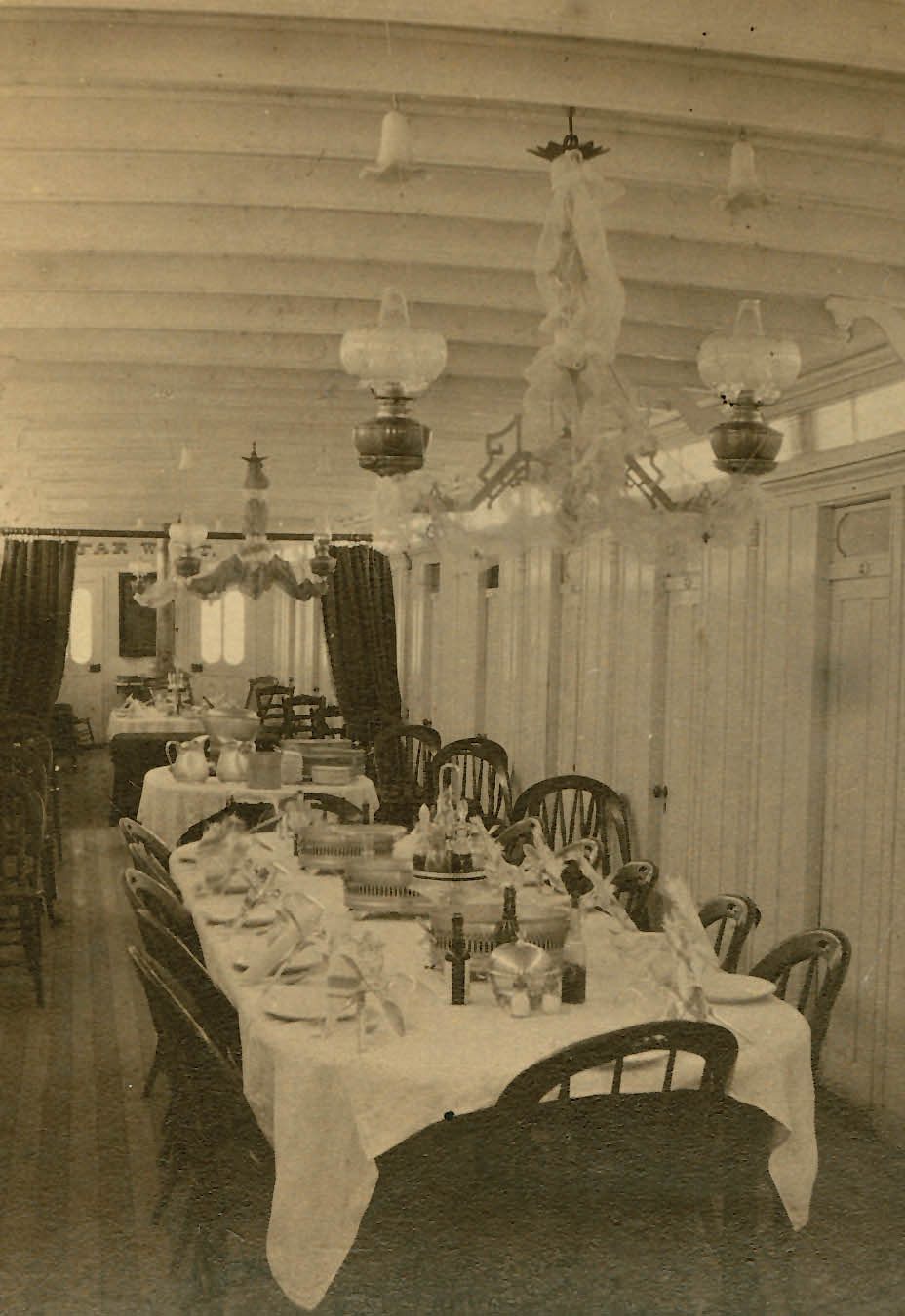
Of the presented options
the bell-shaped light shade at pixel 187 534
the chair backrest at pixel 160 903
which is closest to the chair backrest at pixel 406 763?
the bell-shaped light shade at pixel 187 534

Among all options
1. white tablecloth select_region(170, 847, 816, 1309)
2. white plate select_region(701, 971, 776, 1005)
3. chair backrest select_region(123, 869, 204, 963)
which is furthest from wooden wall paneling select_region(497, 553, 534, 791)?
white tablecloth select_region(170, 847, 816, 1309)

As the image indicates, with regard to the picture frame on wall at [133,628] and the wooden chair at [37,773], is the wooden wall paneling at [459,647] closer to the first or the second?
the wooden chair at [37,773]

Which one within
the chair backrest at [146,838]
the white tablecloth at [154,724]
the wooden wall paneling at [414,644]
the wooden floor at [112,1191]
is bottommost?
the wooden floor at [112,1191]

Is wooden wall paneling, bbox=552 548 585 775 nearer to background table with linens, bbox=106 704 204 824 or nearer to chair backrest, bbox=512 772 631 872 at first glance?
chair backrest, bbox=512 772 631 872

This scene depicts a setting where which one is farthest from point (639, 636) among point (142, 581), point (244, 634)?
point (244, 634)

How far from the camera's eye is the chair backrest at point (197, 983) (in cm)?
357

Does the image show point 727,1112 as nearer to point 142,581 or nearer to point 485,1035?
point 485,1035

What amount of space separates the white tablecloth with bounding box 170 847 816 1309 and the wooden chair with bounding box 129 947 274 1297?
77 millimetres

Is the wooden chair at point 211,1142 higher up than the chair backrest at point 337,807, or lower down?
lower down

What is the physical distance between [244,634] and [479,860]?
1514 centimetres

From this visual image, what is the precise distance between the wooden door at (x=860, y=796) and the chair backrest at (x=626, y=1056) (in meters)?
1.93

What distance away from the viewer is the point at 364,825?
5.59 m

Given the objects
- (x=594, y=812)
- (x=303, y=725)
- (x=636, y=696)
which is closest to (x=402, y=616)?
(x=303, y=725)

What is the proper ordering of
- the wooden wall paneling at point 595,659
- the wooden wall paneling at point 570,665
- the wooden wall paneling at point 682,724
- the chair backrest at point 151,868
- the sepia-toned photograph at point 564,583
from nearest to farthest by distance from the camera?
the sepia-toned photograph at point 564,583 < the chair backrest at point 151,868 < the wooden wall paneling at point 682,724 < the wooden wall paneling at point 595,659 < the wooden wall paneling at point 570,665
